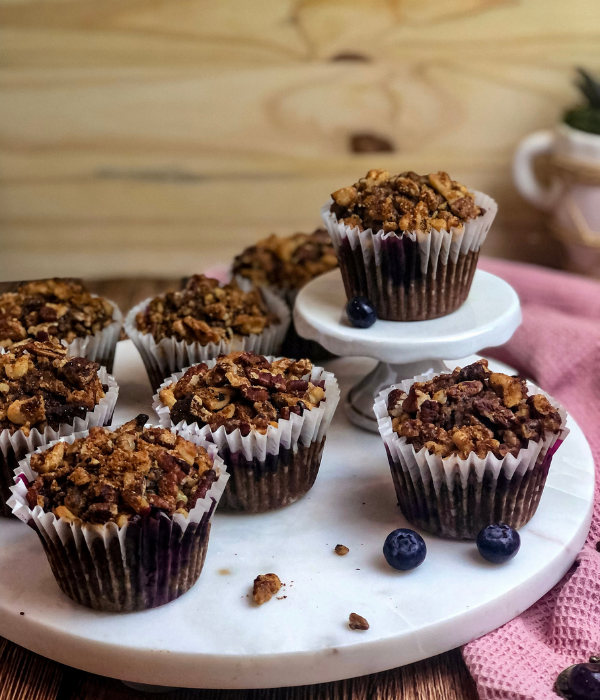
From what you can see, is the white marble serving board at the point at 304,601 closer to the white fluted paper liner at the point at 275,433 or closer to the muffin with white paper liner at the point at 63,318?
the white fluted paper liner at the point at 275,433

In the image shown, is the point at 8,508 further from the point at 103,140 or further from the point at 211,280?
the point at 103,140

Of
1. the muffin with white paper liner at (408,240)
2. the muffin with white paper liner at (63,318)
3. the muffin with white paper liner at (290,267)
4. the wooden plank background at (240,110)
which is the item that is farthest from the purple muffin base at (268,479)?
the wooden plank background at (240,110)

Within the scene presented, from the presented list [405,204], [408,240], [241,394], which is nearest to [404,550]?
[241,394]

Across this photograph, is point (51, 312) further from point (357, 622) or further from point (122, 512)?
point (357, 622)

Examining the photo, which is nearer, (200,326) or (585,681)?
(585,681)

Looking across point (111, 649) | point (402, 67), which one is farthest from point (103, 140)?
point (111, 649)

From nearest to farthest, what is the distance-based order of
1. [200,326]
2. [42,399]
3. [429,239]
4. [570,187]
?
[42,399]
[429,239]
[200,326]
[570,187]

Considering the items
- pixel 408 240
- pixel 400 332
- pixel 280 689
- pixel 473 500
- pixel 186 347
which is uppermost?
pixel 408 240
